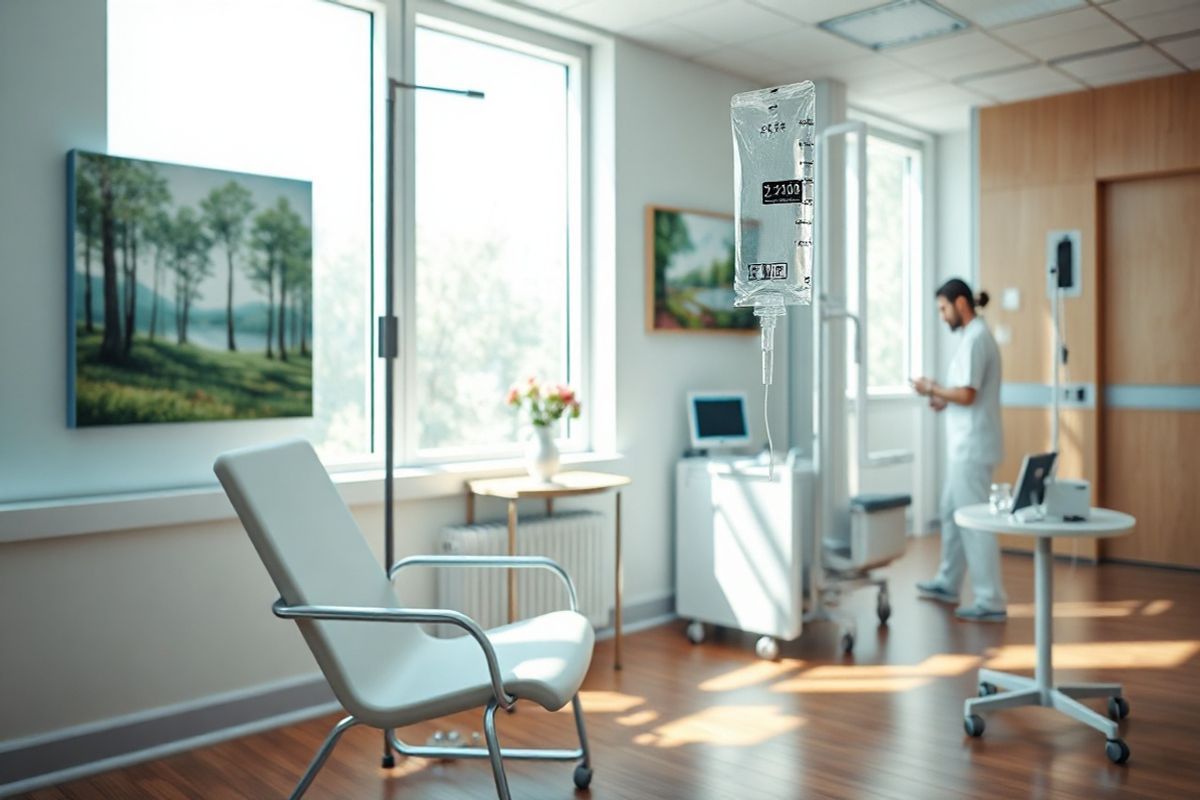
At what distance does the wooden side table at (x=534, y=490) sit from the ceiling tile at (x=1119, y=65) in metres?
3.47

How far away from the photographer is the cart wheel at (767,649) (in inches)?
164

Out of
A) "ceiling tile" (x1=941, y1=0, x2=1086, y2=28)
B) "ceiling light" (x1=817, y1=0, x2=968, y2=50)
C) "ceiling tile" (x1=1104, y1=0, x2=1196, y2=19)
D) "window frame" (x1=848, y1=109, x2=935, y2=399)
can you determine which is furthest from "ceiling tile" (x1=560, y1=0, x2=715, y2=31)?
"window frame" (x1=848, y1=109, x2=935, y2=399)

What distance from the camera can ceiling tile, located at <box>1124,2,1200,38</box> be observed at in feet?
15.0

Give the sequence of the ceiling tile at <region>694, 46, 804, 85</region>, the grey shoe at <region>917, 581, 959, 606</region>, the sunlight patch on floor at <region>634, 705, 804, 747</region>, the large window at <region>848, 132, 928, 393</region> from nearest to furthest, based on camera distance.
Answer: the sunlight patch on floor at <region>634, 705, 804, 747</region>
the ceiling tile at <region>694, 46, 804, 85</region>
the grey shoe at <region>917, 581, 959, 606</region>
the large window at <region>848, 132, 928, 393</region>

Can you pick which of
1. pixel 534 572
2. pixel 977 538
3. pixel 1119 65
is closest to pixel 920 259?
pixel 1119 65

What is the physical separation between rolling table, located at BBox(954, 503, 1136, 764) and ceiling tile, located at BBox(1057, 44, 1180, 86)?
2935mm

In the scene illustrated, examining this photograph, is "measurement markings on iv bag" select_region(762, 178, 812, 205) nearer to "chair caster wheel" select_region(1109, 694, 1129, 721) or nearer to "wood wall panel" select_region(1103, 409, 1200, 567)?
"chair caster wheel" select_region(1109, 694, 1129, 721)

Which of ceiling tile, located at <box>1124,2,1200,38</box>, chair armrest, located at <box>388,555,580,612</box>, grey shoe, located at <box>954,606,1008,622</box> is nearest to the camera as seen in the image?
chair armrest, located at <box>388,555,580,612</box>

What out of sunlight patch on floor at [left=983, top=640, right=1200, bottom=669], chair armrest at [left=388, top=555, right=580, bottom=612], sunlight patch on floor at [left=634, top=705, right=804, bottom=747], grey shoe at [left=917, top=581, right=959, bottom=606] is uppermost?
chair armrest at [left=388, top=555, right=580, bottom=612]

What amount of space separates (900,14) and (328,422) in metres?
3.03

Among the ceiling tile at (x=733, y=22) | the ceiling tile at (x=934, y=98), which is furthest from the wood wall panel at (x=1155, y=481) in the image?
the ceiling tile at (x=733, y=22)

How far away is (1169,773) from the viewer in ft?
9.67

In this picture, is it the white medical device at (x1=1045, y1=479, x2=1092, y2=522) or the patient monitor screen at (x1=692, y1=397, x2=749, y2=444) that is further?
the patient monitor screen at (x1=692, y1=397, x2=749, y2=444)

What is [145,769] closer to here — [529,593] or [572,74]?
[529,593]
